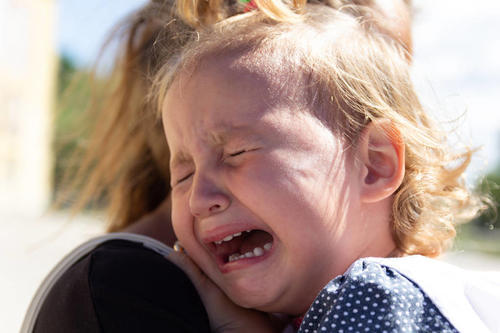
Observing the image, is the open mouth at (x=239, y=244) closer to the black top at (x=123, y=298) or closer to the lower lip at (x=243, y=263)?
the lower lip at (x=243, y=263)

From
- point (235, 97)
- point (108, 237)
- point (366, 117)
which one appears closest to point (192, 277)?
point (108, 237)

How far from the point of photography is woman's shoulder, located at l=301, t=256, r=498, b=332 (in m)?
1.12

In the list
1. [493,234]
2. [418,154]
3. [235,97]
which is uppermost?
[235,97]

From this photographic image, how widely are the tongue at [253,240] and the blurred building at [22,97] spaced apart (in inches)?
581

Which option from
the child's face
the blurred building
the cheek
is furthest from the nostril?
the blurred building

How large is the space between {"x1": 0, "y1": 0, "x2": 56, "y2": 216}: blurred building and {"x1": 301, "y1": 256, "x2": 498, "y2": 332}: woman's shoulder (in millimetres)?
15165

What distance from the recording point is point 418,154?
5.34ft

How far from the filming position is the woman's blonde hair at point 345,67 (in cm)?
155

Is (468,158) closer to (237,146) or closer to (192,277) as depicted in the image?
(237,146)

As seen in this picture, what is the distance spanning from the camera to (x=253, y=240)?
1.56 m

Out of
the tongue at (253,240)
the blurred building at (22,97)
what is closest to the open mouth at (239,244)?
the tongue at (253,240)

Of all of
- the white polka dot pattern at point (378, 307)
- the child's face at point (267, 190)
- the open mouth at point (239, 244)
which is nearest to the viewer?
the white polka dot pattern at point (378, 307)

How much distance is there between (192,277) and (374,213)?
52cm

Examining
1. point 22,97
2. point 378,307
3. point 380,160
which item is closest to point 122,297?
point 378,307
